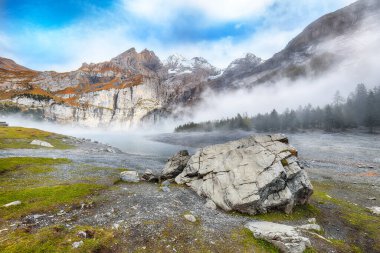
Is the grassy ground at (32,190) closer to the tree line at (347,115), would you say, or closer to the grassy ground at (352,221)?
the grassy ground at (352,221)

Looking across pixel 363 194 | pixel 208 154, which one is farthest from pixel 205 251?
pixel 363 194

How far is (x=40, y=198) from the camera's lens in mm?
22484

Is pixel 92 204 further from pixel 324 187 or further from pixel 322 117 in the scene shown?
pixel 322 117

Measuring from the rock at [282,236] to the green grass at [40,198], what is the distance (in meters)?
18.2

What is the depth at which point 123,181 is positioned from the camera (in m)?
34.9

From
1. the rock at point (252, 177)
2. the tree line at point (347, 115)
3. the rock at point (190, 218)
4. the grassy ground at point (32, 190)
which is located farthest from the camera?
the tree line at point (347, 115)

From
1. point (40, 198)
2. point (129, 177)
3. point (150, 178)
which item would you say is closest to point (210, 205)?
point (150, 178)

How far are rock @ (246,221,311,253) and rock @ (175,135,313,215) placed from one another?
13.1 feet

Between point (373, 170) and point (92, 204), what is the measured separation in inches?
2622

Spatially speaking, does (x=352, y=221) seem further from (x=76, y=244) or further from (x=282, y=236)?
(x=76, y=244)

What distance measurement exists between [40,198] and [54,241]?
943cm

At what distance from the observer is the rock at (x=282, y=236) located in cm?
1641

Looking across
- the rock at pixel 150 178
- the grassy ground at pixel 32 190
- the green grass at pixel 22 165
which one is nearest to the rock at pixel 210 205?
the rock at pixel 150 178

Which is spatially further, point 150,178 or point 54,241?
point 150,178
